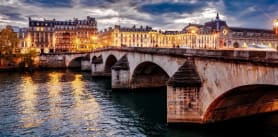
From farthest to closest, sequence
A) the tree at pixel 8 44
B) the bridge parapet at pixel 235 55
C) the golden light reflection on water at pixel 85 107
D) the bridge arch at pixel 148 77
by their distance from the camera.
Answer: the tree at pixel 8 44, the bridge arch at pixel 148 77, the golden light reflection on water at pixel 85 107, the bridge parapet at pixel 235 55

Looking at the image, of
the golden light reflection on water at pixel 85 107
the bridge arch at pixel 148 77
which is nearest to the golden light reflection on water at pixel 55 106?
the golden light reflection on water at pixel 85 107

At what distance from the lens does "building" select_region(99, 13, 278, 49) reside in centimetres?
12326

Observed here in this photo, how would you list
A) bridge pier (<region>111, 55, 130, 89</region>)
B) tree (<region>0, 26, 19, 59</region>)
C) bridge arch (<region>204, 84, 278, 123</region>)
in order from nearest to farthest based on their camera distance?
1. bridge arch (<region>204, 84, 278, 123</region>)
2. bridge pier (<region>111, 55, 130, 89</region>)
3. tree (<region>0, 26, 19, 59</region>)

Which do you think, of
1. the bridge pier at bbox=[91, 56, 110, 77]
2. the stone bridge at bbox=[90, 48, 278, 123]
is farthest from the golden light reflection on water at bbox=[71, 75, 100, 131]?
the bridge pier at bbox=[91, 56, 110, 77]

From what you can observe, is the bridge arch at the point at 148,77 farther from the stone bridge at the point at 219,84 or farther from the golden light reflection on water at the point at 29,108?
the golden light reflection on water at the point at 29,108

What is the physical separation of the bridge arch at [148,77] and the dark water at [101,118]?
1604mm

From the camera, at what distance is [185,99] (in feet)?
75.8

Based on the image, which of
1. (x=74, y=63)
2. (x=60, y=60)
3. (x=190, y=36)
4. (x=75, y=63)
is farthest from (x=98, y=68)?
(x=190, y=36)

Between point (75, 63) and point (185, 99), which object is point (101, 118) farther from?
point (75, 63)

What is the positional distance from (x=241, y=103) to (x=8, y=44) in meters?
90.9

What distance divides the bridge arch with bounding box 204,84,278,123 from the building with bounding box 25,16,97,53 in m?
122

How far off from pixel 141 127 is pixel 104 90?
2224cm

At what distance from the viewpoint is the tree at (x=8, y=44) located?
307ft

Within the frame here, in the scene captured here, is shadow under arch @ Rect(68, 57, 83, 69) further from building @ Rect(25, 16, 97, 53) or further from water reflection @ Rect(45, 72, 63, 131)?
water reflection @ Rect(45, 72, 63, 131)
